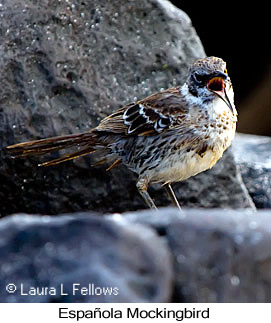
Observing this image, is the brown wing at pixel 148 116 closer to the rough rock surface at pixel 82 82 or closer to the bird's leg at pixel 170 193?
the rough rock surface at pixel 82 82

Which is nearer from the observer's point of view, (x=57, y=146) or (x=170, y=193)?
(x=57, y=146)

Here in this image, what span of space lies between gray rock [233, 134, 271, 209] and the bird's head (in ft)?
4.50

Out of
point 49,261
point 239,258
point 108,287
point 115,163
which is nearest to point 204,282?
point 239,258

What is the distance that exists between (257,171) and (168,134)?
5.17ft

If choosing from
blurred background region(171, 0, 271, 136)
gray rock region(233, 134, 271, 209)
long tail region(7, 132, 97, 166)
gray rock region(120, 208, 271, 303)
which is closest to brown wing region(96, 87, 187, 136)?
long tail region(7, 132, 97, 166)

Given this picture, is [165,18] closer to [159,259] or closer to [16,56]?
[16,56]

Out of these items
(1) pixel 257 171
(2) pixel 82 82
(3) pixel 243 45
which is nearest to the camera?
(2) pixel 82 82

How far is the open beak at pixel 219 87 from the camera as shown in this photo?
5926 millimetres

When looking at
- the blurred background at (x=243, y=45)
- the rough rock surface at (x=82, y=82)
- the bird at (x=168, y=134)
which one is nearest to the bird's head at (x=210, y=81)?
the bird at (x=168, y=134)

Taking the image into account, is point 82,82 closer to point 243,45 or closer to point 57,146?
point 57,146

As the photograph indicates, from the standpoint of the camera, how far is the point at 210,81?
5957mm

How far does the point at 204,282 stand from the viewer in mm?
3303

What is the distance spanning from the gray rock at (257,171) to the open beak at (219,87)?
1.40 m

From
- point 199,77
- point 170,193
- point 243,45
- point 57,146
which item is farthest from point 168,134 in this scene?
point 243,45
